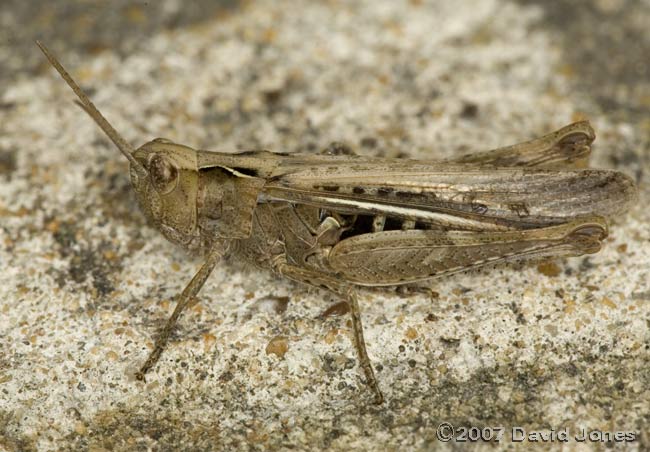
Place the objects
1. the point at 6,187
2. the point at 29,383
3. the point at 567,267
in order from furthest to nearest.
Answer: the point at 6,187 < the point at 567,267 < the point at 29,383

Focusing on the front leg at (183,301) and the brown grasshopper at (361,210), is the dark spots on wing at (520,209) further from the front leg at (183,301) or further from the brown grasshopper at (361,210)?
the front leg at (183,301)

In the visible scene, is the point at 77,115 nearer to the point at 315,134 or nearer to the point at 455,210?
the point at 315,134

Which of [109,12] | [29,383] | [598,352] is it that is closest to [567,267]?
[598,352]

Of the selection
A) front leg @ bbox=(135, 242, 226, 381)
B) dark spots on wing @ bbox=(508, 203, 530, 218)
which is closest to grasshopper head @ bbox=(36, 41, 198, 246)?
front leg @ bbox=(135, 242, 226, 381)

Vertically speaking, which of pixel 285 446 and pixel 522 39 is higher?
pixel 522 39

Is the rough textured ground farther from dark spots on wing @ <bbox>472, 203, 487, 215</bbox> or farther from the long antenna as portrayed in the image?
the long antenna

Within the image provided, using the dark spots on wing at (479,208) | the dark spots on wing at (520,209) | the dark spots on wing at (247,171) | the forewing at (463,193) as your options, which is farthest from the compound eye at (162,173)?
the dark spots on wing at (520,209)
